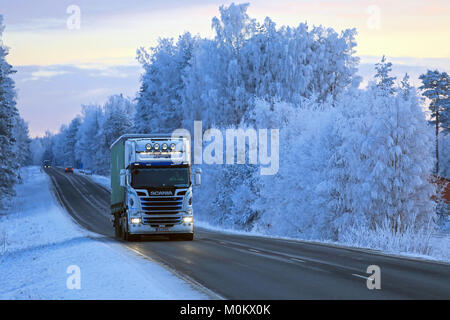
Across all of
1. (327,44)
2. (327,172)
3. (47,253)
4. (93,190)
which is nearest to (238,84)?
(327,44)

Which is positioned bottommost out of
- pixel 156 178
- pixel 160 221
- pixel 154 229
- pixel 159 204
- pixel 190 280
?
pixel 154 229

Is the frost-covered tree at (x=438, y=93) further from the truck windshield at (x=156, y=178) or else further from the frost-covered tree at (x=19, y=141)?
the truck windshield at (x=156, y=178)

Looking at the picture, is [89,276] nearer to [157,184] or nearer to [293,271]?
[293,271]

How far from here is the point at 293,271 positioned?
14.8 meters

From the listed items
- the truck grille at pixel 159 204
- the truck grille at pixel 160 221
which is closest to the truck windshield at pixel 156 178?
the truck grille at pixel 159 204

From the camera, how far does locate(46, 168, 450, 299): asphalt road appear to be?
1137 cm

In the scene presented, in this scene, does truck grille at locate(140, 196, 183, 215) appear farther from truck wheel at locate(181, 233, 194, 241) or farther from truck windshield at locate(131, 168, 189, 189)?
truck wheel at locate(181, 233, 194, 241)

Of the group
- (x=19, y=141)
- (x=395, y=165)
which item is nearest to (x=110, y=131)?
(x=19, y=141)

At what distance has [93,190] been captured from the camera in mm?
84938

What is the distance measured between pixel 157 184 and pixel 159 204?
77cm

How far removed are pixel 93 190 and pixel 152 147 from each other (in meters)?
62.0

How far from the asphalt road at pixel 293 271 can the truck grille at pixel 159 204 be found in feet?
4.14

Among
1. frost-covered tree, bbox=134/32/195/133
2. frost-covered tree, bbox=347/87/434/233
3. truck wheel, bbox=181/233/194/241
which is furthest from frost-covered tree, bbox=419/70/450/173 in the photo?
truck wheel, bbox=181/233/194/241
